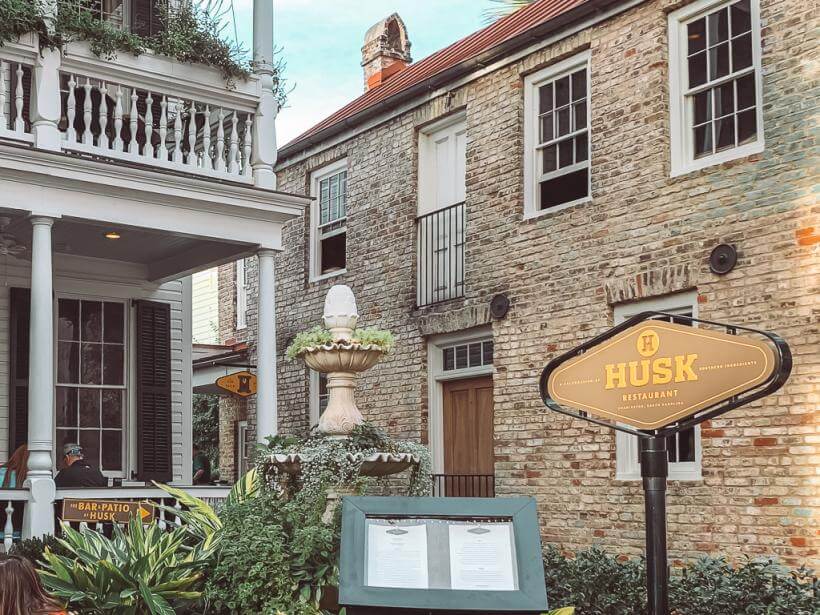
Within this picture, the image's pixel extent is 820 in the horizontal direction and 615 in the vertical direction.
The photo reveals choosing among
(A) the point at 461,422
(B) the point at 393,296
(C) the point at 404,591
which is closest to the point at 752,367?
(C) the point at 404,591

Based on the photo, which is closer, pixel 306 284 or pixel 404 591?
pixel 404 591

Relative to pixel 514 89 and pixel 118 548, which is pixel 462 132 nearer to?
pixel 514 89

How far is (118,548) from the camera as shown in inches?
299

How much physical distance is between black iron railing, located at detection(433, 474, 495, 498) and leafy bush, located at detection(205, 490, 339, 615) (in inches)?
203

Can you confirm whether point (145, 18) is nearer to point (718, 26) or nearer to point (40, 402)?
point (40, 402)

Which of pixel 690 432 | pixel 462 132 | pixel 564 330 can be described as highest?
pixel 462 132

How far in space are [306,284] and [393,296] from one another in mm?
2164

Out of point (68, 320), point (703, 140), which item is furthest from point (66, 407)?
point (703, 140)

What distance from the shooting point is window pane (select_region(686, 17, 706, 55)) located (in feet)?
35.1

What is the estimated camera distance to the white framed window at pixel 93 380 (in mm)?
12180

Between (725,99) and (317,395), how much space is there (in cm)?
740

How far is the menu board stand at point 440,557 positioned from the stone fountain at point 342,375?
1.88 meters

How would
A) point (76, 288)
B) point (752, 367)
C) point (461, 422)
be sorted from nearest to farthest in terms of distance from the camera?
1. point (752, 367)
2. point (76, 288)
3. point (461, 422)

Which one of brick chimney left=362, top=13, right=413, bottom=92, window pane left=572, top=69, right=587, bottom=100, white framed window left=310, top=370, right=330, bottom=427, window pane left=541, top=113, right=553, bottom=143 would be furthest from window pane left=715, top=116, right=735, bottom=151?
brick chimney left=362, top=13, right=413, bottom=92
